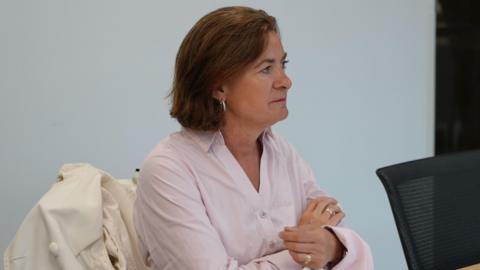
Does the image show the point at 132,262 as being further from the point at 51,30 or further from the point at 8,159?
the point at 51,30

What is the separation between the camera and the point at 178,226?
156 cm

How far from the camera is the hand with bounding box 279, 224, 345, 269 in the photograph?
1.56 metres

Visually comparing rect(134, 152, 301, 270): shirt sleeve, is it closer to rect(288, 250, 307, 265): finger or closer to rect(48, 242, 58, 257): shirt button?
rect(288, 250, 307, 265): finger

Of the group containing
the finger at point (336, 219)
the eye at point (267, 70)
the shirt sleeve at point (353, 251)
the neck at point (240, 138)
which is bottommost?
the shirt sleeve at point (353, 251)

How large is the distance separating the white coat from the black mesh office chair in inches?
28.0

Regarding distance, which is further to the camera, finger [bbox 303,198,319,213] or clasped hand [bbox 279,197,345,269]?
finger [bbox 303,198,319,213]

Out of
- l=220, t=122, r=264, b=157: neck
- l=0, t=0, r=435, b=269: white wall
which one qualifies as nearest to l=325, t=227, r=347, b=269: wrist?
l=220, t=122, r=264, b=157: neck

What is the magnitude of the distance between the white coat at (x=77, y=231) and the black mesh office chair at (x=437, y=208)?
0.71m

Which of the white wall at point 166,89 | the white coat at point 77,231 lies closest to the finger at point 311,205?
the white coat at point 77,231

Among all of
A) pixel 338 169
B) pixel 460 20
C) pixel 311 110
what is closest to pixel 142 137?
pixel 311 110

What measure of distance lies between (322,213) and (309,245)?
173mm

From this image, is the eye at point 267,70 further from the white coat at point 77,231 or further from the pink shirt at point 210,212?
the white coat at point 77,231

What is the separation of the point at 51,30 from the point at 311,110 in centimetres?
129

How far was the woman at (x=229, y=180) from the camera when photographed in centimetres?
157
